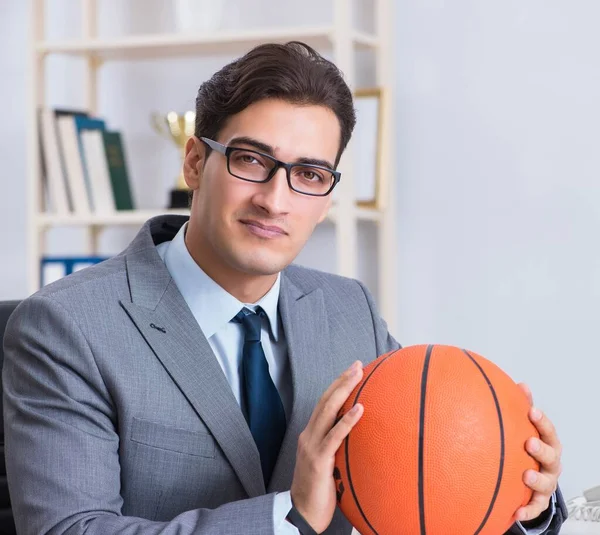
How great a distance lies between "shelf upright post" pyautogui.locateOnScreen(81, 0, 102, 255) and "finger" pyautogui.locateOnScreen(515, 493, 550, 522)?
89.9 inches

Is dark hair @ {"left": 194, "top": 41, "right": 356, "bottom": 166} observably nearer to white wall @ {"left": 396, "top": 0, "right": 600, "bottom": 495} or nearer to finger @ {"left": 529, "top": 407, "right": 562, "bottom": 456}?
finger @ {"left": 529, "top": 407, "right": 562, "bottom": 456}

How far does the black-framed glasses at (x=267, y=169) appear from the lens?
1.58 m

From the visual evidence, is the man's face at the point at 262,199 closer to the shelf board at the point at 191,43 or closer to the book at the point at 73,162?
the shelf board at the point at 191,43

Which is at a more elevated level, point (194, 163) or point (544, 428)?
point (194, 163)

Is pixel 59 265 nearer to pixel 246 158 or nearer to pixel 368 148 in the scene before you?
pixel 368 148

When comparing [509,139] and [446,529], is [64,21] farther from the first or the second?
[446,529]

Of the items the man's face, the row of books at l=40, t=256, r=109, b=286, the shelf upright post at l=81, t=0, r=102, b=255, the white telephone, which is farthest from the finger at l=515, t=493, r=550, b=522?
the shelf upright post at l=81, t=0, r=102, b=255

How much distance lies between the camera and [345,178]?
292 cm

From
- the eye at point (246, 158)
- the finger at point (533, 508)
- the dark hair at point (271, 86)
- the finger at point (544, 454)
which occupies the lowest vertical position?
the finger at point (533, 508)

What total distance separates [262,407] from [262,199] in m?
0.35

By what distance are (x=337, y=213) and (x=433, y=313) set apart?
0.51 m

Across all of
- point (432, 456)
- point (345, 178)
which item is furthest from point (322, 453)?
point (345, 178)

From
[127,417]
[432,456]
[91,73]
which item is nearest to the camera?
[432,456]

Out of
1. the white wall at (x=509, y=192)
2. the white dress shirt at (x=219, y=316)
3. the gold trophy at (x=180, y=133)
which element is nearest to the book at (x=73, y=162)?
the gold trophy at (x=180, y=133)
